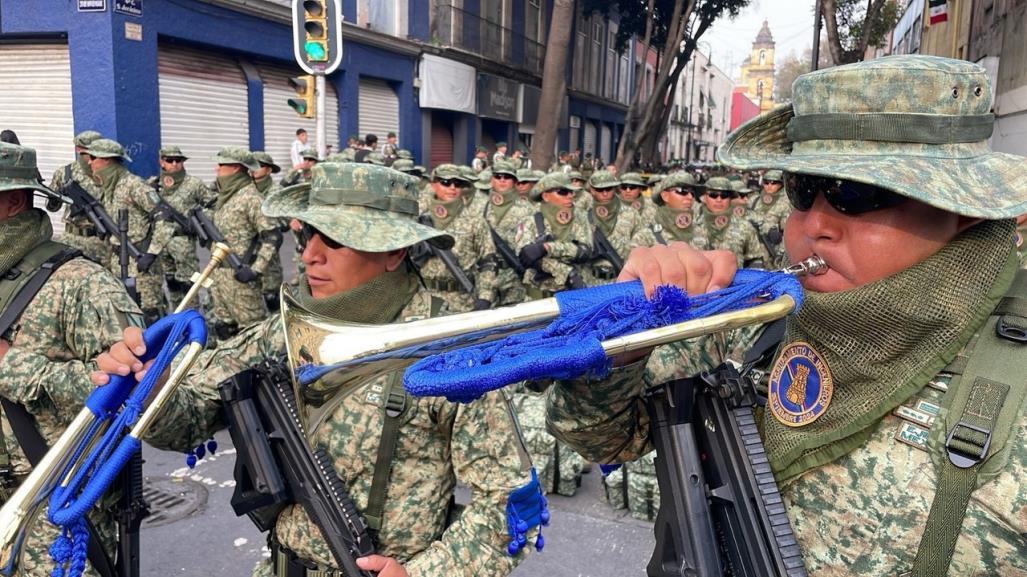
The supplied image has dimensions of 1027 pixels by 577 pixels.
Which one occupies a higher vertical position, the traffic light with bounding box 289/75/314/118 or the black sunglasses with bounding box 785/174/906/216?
the traffic light with bounding box 289/75/314/118

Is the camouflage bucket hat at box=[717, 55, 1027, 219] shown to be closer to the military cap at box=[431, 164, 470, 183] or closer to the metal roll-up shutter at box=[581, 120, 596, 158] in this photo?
the military cap at box=[431, 164, 470, 183]

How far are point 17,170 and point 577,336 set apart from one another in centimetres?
265

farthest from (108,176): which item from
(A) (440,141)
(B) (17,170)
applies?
(A) (440,141)

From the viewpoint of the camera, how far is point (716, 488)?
4.91 ft

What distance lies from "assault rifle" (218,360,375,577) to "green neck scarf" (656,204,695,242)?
21.6ft

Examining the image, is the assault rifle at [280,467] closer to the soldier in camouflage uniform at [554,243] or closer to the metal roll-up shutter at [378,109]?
the soldier in camouflage uniform at [554,243]

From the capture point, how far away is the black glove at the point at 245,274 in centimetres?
741

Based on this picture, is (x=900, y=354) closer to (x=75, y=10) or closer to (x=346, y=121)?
(x=75, y=10)

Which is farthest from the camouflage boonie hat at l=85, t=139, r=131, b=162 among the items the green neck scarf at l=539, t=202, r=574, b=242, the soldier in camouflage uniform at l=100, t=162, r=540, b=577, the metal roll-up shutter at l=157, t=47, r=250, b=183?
the soldier in camouflage uniform at l=100, t=162, r=540, b=577

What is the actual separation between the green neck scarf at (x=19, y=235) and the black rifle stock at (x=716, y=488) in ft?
8.36

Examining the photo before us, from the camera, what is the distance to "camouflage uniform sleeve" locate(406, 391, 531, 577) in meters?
2.07

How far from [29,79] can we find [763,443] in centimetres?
1525

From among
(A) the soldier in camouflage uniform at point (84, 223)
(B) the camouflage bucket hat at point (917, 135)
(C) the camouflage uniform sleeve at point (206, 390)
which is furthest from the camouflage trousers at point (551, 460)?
(A) the soldier in camouflage uniform at point (84, 223)

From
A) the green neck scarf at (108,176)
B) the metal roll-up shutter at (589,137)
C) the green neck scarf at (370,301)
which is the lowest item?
the green neck scarf at (370,301)
